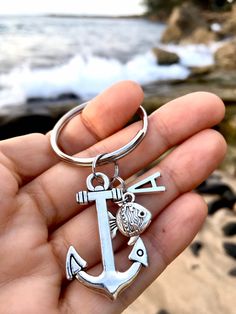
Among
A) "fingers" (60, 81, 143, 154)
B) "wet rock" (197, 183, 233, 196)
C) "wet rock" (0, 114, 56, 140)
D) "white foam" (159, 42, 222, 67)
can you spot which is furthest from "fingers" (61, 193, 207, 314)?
"white foam" (159, 42, 222, 67)

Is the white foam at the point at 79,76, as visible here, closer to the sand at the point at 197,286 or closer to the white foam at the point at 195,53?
the white foam at the point at 195,53

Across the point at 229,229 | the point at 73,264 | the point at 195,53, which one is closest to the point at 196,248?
the point at 229,229

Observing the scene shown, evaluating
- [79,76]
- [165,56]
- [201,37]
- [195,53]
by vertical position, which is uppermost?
[79,76]

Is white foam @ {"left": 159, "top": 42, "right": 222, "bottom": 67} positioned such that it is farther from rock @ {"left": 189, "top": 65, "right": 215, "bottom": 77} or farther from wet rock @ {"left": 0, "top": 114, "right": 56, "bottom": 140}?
wet rock @ {"left": 0, "top": 114, "right": 56, "bottom": 140}

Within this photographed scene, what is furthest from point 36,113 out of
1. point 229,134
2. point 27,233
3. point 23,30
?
point 27,233

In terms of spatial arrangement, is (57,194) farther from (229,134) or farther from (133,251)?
(229,134)

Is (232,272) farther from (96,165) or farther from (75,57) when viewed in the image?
(75,57)
